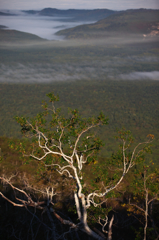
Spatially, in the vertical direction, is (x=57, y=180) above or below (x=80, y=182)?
below

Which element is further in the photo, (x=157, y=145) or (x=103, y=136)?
(x=103, y=136)

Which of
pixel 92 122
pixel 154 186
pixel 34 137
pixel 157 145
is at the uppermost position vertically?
pixel 92 122

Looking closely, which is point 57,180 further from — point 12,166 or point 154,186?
point 154,186

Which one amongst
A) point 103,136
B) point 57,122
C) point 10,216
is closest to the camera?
point 57,122

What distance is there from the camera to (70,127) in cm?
1323

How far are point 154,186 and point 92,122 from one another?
4642 millimetres

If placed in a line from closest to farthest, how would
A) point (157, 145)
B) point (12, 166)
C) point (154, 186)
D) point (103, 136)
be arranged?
point (154, 186), point (12, 166), point (157, 145), point (103, 136)

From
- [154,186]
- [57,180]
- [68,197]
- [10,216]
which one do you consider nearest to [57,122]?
[154,186]

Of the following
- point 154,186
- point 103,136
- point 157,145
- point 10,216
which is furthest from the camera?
point 103,136

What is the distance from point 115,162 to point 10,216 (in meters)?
9.16

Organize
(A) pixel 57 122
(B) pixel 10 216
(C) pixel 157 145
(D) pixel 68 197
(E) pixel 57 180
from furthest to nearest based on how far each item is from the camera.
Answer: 1. (C) pixel 157 145
2. (E) pixel 57 180
3. (D) pixel 68 197
4. (B) pixel 10 216
5. (A) pixel 57 122

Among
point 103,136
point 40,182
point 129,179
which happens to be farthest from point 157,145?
point 40,182

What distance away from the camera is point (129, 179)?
31.2 m

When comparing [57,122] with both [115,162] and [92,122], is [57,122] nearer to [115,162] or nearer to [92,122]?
[92,122]
